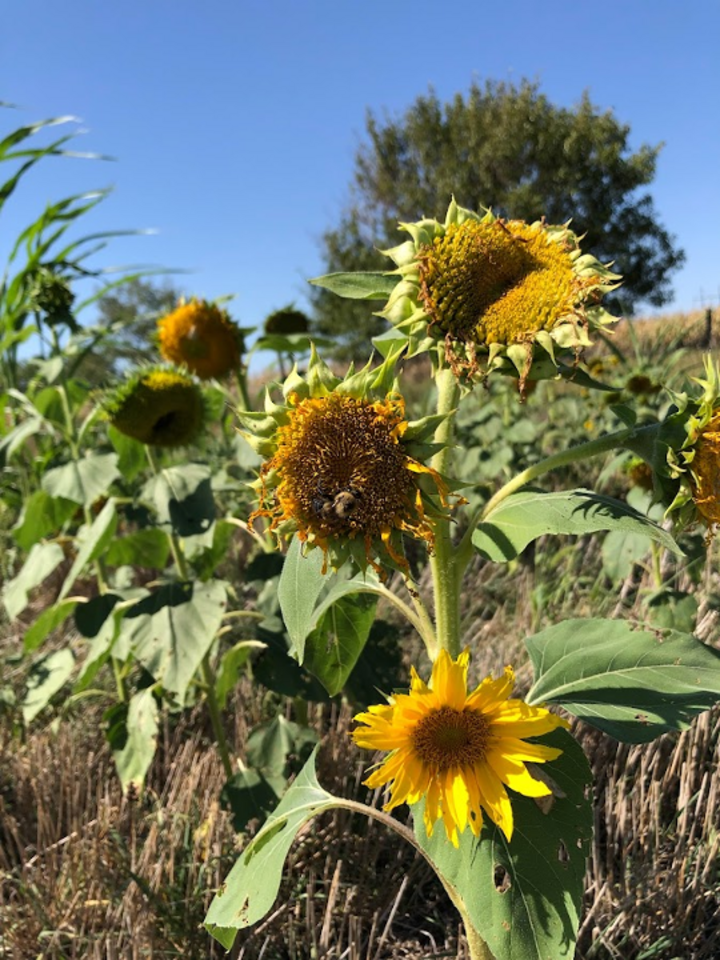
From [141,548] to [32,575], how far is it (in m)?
0.32

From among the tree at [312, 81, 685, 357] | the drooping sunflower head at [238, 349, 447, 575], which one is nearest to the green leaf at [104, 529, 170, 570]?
the drooping sunflower head at [238, 349, 447, 575]

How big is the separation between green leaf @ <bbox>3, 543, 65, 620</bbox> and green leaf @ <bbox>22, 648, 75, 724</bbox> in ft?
0.67

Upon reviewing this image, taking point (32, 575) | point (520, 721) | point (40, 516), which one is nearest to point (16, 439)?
point (40, 516)

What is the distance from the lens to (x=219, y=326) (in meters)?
2.12

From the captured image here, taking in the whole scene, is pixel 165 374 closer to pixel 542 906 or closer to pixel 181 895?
pixel 181 895

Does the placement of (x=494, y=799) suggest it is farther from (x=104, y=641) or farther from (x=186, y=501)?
(x=104, y=641)

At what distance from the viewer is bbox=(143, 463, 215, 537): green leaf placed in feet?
5.48

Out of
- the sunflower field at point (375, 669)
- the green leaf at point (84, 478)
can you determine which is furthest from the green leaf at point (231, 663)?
the green leaf at point (84, 478)

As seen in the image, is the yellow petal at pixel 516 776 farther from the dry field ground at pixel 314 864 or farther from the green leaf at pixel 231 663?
the green leaf at pixel 231 663

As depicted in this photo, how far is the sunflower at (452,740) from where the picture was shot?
2.98 feet

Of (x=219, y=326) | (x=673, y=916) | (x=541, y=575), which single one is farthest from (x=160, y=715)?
(x=541, y=575)

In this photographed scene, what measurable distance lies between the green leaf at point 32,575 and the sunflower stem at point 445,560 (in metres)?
1.39

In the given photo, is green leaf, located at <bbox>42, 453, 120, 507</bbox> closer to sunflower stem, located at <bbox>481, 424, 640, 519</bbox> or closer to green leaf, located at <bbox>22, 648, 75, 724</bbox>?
green leaf, located at <bbox>22, 648, 75, 724</bbox>

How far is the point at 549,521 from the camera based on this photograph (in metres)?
0.93
